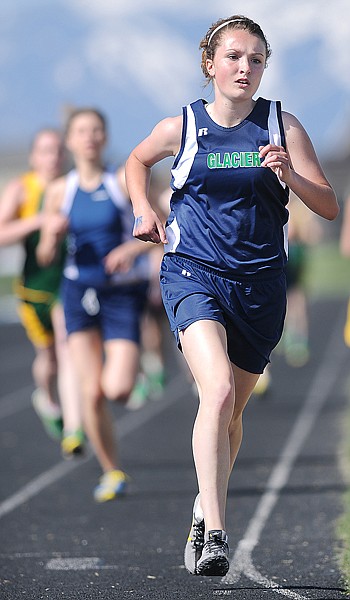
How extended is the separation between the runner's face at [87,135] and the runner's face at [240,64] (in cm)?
269

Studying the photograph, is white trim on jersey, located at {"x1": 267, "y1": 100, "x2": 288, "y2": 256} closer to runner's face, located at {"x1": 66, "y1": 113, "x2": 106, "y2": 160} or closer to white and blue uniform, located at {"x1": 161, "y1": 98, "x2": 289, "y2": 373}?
white and blue uniform, located at {"x1": 161, "y1": 98, "x2": 289, "y2": 373}

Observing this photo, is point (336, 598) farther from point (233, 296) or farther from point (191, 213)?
point (191, 213)

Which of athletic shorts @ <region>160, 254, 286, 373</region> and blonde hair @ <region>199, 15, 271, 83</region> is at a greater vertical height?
blonde hair @ <region>199, 15, 271, 83</region>

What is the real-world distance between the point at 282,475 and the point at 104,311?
1.77m

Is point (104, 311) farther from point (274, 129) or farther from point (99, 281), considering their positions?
point (274, 129)

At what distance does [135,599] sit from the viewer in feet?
16.4

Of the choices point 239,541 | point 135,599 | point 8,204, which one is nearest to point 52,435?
point 8,204

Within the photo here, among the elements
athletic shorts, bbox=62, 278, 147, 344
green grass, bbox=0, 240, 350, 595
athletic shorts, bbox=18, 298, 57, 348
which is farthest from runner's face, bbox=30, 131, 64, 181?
green grass, bbox=0, 240, 350, 595

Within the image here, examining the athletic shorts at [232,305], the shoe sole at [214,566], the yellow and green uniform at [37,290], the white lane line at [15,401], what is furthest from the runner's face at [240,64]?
the white lane line at [15,401]

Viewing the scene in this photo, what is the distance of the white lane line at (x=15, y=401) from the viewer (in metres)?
12.6

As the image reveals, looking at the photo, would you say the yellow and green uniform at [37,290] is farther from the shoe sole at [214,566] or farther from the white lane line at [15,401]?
the shoe sole at [214,566]

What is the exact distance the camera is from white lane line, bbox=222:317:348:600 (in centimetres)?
547

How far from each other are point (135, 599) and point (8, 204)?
4.57 m

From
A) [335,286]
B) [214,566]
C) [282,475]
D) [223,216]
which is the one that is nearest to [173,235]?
[223,216]
